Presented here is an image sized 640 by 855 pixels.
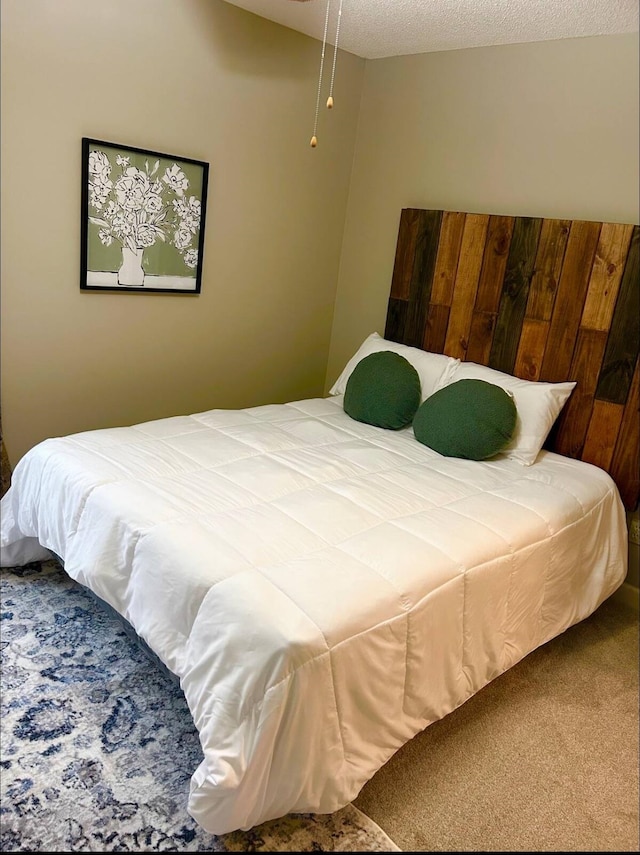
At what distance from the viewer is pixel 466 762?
5.85ft

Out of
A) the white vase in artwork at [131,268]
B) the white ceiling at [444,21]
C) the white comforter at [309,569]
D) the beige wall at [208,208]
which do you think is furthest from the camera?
the white vase in artwork at [131,268]

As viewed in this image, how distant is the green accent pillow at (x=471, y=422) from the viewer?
2488mm

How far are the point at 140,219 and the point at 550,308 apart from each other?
172 cm

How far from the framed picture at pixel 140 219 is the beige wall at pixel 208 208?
0.05m

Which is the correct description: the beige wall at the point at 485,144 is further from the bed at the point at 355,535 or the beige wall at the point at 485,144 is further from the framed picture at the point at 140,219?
the framed picture at the point at 140,219

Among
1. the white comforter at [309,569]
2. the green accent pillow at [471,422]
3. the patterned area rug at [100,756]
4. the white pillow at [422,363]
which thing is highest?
the white pillow at [422,363]

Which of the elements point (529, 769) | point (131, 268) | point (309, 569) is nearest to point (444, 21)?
point (131, 268)

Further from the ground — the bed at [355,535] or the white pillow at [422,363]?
the white pillow at [422,363]

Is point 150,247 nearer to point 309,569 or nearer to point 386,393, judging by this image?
point 386,393

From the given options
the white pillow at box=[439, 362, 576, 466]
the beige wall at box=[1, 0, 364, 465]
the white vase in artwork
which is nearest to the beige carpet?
the white pillow at box=[439, 362, 576, 466]

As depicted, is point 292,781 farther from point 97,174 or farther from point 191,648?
point 97,174

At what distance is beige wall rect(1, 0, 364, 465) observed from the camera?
2375mm

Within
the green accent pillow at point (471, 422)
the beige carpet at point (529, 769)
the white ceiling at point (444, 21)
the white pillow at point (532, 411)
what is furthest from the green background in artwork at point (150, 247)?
the beige carpet at point (529, 769)

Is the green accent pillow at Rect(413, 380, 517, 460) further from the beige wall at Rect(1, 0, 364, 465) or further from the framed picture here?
the framed picture
